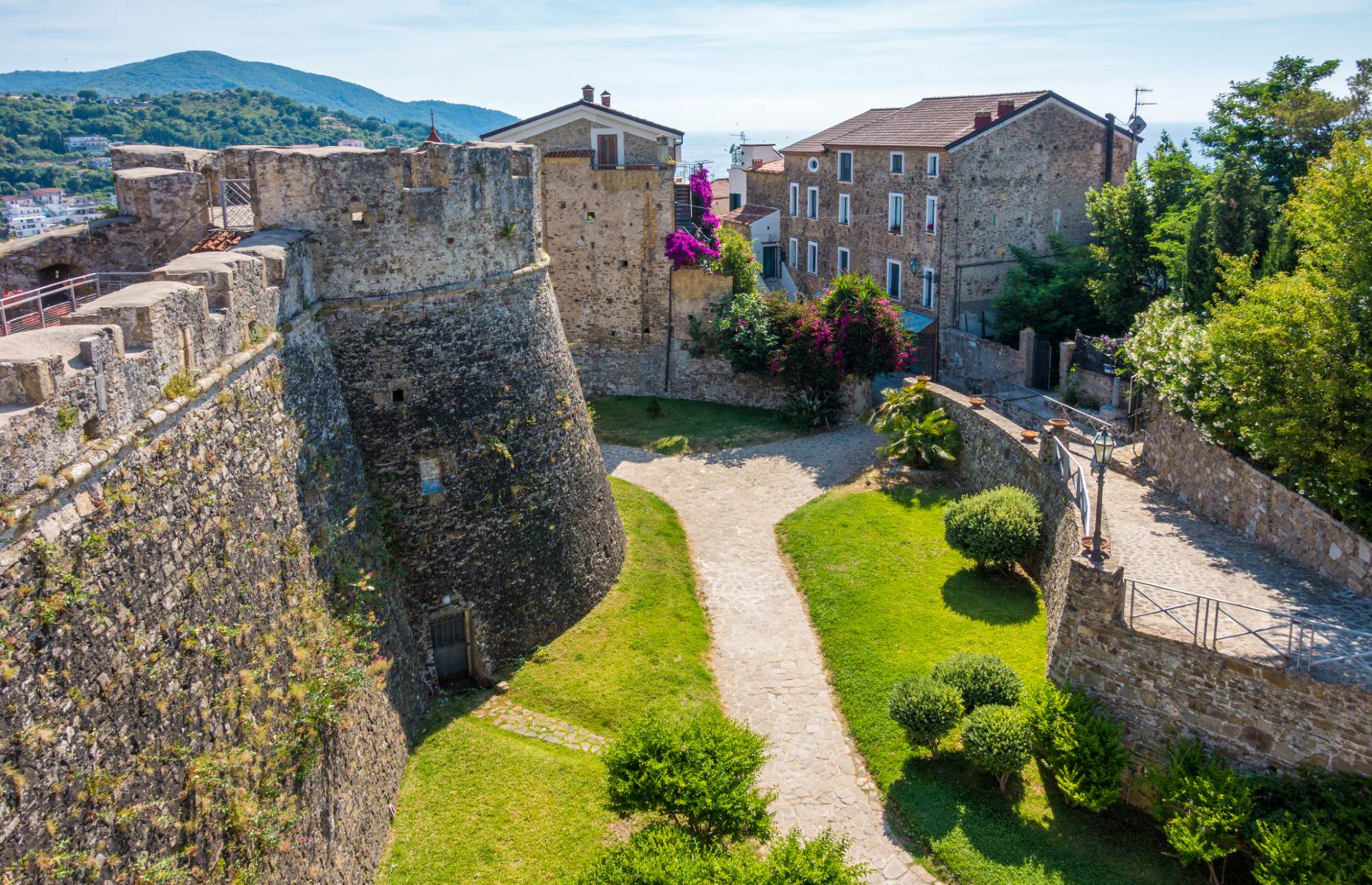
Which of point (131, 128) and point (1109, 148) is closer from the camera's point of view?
point (1109, 148)

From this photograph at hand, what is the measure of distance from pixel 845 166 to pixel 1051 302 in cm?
1036

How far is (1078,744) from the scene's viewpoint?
12.6 meters

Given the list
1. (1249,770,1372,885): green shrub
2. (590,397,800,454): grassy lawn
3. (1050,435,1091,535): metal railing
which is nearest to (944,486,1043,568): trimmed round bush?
(1050,435,1091,535): metal railing

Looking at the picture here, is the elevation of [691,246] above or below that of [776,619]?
above

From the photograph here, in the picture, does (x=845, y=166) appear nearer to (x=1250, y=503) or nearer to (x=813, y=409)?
(x=813, y=409)

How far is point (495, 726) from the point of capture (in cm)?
1380

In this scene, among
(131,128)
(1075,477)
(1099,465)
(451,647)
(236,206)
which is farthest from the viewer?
(131,128)

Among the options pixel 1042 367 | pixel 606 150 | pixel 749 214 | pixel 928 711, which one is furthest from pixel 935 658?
pixel 749 214

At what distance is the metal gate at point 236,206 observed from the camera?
42.0ft

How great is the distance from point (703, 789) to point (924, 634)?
6842mm

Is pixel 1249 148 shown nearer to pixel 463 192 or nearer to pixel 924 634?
pixel 924 634

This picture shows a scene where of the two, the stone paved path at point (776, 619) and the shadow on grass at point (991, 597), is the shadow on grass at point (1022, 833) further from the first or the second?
the shadow on grass at point (991, 597)

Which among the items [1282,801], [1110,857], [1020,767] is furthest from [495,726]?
[1282,801]

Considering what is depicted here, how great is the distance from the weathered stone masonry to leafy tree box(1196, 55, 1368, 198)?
19505 mm
